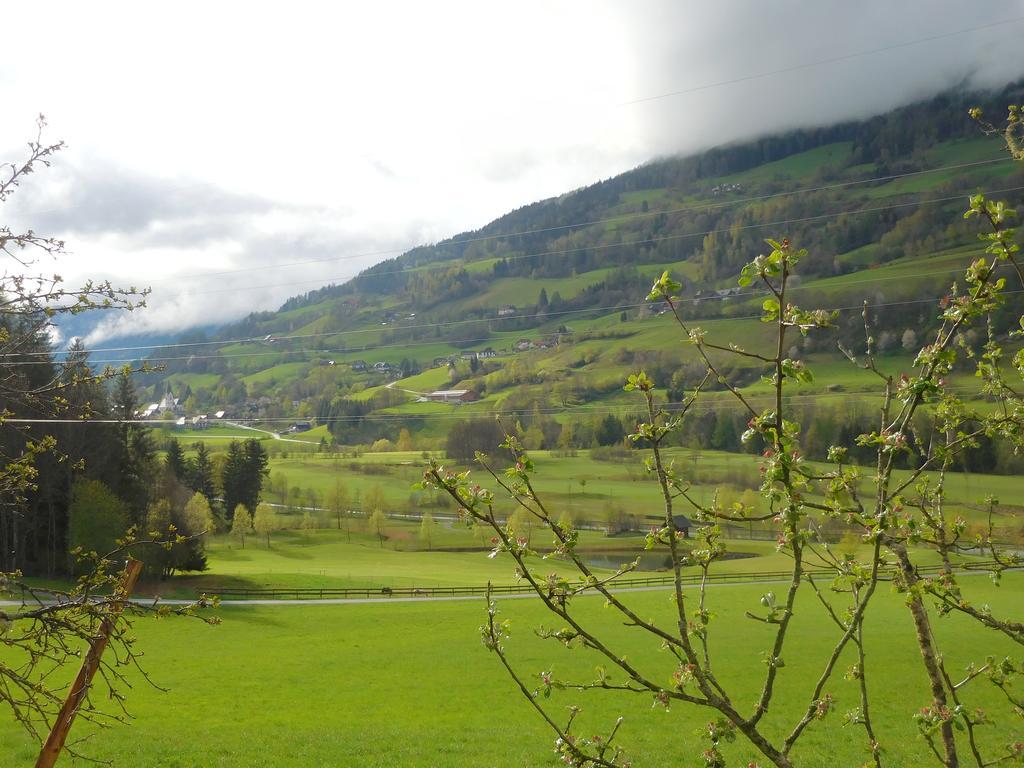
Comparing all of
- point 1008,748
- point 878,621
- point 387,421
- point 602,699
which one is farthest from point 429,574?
point 387,421

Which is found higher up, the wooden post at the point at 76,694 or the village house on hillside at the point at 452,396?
the wooden post at the point at 76,694

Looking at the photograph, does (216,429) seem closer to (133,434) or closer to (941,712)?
(133,434)

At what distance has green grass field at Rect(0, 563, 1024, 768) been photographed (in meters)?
14.5

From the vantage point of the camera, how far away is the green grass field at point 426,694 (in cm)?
1449

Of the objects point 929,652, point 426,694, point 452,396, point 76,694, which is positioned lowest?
point 426,694

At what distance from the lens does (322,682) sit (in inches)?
850

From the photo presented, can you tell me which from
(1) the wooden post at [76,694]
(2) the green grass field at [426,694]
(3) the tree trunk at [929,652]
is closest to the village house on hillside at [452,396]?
(2) the green grass field at [426,694]

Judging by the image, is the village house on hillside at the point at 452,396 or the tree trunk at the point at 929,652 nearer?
the tree trunk at the point at 929,652

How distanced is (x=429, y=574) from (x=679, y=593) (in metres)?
49.9

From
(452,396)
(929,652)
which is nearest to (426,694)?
(929,652)

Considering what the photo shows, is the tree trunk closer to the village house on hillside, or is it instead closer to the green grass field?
the green grass field

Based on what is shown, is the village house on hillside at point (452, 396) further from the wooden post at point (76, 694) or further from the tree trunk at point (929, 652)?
the tree trunk at point (929, 652)

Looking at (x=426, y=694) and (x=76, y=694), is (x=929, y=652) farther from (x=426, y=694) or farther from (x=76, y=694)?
(x=426, y=694)

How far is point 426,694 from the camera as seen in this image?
67.4 feet
